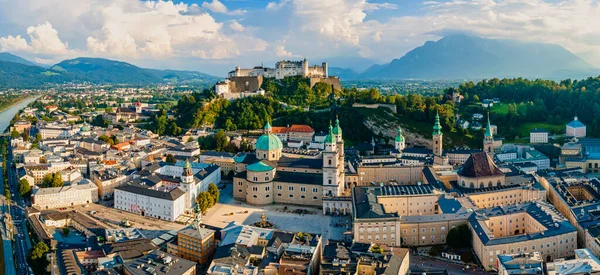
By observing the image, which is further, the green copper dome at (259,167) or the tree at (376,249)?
the green copper dome at (259,167)

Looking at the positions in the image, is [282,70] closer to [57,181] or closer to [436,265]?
[57,181]

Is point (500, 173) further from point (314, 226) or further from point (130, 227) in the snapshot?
point (130, 227)

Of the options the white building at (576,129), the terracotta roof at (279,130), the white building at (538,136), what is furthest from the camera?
the terracotta roof at (279,130)

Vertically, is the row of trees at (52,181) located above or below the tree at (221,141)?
below

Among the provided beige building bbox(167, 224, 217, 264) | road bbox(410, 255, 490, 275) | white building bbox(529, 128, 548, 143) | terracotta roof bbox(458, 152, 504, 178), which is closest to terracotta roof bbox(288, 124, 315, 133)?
terracotta roof bbox(458, 152, 504, 178)

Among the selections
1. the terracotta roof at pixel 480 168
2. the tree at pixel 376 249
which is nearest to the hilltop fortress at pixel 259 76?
the terracotta roof at pixel 480 168

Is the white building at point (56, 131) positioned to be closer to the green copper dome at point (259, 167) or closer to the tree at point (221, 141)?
the tree at point (221, 141)

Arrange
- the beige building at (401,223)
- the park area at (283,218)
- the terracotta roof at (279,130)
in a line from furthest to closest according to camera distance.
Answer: the terracotta roof at (279,130)
the park area at (283,218)
the beige building at (401,223)

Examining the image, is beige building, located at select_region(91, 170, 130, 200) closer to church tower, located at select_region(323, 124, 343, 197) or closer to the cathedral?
the cathedral

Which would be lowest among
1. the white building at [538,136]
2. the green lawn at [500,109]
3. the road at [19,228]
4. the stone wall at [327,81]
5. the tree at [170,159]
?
the road at [19,228]
